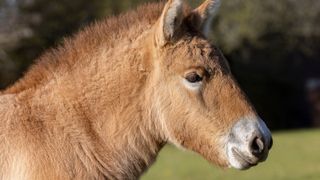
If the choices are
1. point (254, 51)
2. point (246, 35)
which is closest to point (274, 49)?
point (254, 51)

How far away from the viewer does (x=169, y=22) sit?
19.6 ft

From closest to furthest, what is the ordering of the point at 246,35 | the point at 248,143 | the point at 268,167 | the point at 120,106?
the point at 248,143 < the point at 120,106 < the point at 268,167 < the point at 246,35

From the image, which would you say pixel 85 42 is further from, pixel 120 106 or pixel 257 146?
pixel 257 146

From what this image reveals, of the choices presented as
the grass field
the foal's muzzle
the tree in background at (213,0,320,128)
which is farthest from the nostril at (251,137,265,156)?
the tree in background at (213,0,320,128)

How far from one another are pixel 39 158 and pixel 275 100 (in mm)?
34684

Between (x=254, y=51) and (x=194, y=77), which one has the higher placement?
(x=194, y=77)

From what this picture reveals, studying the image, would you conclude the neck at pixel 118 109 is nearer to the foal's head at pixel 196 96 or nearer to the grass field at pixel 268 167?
the foal's head at pixel 196 96

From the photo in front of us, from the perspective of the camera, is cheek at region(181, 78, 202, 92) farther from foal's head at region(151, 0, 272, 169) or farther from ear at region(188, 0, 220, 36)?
ear at region(188, 0, 220, 36)

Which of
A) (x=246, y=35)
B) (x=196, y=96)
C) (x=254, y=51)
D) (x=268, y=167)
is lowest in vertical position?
(x=254, y=51)

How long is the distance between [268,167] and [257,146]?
1551 centimetres

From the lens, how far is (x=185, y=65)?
604 centimetres

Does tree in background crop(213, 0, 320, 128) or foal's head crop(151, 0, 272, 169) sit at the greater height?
foal's head crop(151, 0, 272, 169)

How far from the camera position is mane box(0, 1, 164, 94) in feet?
20.5

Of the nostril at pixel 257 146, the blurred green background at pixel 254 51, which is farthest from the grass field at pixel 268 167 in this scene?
the nostril at pixel 257 146
